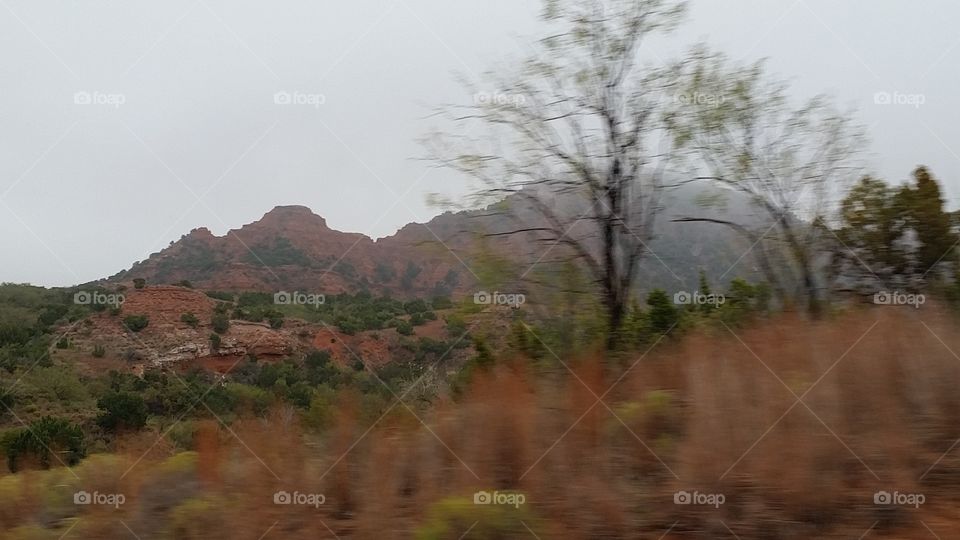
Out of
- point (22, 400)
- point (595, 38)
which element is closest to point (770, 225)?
point (595, 38)

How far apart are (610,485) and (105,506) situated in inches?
149

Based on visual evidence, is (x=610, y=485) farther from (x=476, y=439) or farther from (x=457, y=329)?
(x=457, y=329)

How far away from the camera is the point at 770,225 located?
9.10m
